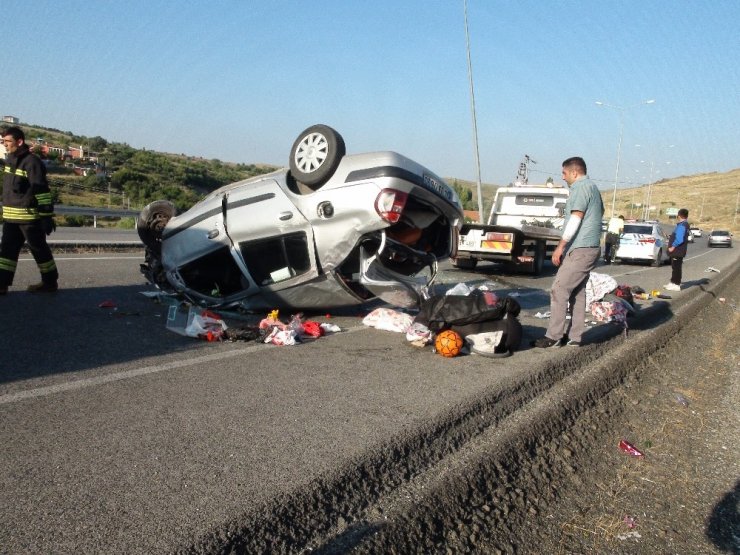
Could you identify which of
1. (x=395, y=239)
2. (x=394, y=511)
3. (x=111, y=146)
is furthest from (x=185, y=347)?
(x=111, y=146)

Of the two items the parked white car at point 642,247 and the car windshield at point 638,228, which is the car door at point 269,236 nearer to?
the parked white car at point 642,247

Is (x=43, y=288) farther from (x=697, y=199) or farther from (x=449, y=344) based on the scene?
(x=697, y=199)

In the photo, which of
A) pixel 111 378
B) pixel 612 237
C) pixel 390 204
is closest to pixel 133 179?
pixel 612 237

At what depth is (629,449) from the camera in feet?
14.5

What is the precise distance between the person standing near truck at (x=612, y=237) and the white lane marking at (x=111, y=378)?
58.3 feet

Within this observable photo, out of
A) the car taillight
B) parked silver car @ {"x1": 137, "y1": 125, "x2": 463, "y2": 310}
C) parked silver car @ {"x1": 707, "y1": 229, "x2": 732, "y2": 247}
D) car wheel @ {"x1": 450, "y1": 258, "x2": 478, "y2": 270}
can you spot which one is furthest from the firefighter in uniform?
parked silver car @ {"x1": 707, "y1": 229, "x2": 732, "y2": 247}

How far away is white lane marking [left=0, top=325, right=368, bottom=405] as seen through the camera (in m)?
3.86

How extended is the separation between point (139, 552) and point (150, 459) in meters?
0.82

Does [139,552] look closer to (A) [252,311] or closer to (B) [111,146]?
(A) [252,311]

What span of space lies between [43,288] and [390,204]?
179 inches

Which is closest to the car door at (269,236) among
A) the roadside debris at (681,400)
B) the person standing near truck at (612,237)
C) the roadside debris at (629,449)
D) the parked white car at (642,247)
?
the roadside debris at (629,449)

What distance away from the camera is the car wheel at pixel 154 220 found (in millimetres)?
7918

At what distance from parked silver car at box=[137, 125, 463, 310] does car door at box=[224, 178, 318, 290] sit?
0.01 m

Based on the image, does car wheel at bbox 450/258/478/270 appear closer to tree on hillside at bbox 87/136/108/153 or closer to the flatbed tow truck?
the flatbed tow truck
